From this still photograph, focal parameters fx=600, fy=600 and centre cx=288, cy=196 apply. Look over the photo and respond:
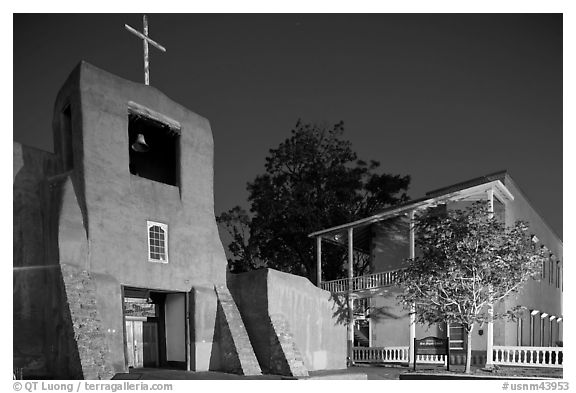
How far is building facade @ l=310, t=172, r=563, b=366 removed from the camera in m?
20.5

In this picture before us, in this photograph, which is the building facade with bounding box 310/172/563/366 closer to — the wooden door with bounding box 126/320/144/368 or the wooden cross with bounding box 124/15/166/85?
the wooden door with bounding box 126/320/144/368

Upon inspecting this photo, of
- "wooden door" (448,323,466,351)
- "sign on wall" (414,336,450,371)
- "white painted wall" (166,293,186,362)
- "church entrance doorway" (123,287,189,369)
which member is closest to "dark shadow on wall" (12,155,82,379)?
"church entrance doorway" (123,287,189,369)

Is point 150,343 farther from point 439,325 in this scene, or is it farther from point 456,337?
point 456,337

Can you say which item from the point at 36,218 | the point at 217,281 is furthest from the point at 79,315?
the point at 217,281

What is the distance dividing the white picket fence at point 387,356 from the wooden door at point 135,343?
30.2 feet

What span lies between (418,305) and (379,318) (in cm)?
605

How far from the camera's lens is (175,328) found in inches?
672

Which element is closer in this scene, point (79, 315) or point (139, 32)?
point (79, 315)

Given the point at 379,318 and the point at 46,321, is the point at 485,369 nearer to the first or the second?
the point at 379,318

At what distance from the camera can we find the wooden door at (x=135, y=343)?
1758 centimetres

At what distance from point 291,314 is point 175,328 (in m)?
3.45

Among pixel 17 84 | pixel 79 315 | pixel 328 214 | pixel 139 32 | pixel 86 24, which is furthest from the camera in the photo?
pixel 328 214

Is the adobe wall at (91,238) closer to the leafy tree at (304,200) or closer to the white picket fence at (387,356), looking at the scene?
the white picket fence at (387,356)

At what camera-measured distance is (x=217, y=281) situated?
58.3 feet
